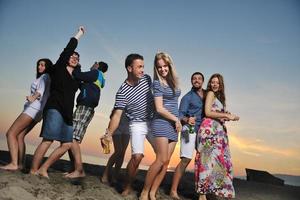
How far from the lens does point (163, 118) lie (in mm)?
4598

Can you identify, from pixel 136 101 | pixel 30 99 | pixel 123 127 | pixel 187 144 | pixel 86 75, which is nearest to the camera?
pixel 136 101

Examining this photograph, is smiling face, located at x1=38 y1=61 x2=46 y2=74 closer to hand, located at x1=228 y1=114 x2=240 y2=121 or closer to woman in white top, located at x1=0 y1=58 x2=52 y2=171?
woman in white top, located at x1=0 y1=58 x2=52 y2=171

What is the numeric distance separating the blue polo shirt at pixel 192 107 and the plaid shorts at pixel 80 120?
1302 mm

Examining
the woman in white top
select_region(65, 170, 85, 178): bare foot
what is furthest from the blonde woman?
the woman in white top

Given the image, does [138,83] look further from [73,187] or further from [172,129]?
[73,187]

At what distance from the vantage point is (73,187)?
4801 millimetres

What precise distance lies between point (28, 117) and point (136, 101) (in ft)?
4.84

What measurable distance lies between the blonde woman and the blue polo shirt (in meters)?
0.48

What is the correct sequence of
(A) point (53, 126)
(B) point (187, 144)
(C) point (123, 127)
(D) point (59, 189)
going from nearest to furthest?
(D) point (59, 189) → (A) point (53, 126) → (B) point (187, 144) → (C) point (123, 127)

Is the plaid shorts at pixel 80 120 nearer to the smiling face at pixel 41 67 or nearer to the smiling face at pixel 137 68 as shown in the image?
the smiling face at pixel 41 67

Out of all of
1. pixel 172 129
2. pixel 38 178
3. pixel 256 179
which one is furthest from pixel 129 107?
pixel 256 179

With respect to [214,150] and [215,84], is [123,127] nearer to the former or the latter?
[214,150]

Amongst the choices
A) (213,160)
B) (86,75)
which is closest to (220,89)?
(213,160)

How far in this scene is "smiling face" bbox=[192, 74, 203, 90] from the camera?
5.36 meters
